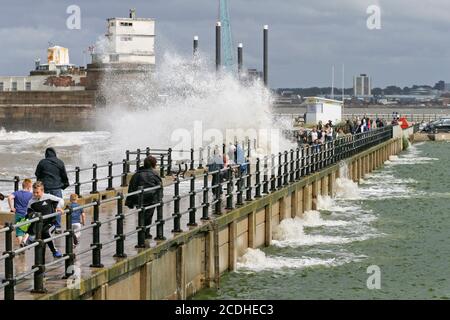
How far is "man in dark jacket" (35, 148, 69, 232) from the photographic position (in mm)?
16188

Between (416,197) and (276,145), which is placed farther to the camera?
(276,145)

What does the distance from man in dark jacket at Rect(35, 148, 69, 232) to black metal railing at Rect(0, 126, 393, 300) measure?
87cm

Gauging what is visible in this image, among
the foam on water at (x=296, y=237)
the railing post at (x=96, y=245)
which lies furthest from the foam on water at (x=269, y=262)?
the railing post at (x=96, y=245)

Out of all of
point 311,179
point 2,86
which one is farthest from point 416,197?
point 2,86

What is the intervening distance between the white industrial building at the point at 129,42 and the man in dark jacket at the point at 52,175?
11080cm

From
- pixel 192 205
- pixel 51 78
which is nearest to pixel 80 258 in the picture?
pixel 192 205

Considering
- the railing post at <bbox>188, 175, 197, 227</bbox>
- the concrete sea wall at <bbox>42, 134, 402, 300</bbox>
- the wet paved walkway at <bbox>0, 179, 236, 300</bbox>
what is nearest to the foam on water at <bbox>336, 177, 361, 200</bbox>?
the concrete sea wall at <bbox>42, 134, 402, 300</bbox>

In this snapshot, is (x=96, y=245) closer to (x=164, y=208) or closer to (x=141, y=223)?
(x=141, y=223)

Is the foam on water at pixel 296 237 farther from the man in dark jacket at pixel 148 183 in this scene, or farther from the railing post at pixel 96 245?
the railing post at pixel 96 245

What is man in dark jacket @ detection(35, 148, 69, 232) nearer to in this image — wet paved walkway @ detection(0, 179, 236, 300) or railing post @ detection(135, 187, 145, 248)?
wet paved walkway @ detection(0, 179, 236, 300)

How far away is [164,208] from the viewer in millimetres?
21781

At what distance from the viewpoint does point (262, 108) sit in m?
71.9
